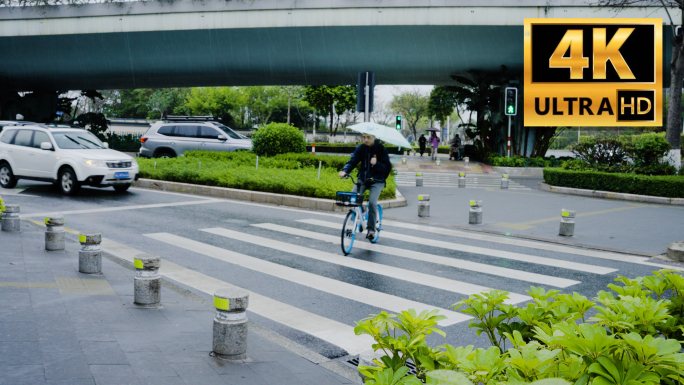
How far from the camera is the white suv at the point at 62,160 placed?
14.1 meters

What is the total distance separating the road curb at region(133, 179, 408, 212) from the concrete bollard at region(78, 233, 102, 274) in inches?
271

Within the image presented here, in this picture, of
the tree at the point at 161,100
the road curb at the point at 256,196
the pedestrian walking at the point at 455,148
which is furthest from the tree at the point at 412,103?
the road curb at the point at 256,196

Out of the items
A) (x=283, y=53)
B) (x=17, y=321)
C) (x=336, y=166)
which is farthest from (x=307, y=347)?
(x=283, y=53)

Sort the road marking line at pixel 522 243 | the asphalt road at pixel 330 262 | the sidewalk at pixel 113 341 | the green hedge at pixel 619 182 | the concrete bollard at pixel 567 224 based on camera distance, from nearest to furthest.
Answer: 1. the sidewalk at pixel 113 341
2. the asphalt road at pixel 330 262
3. the road marking line at pixel 522 243
4. the concrete bollard at pixel 567 224
5. the green hedge at pixel 619 182

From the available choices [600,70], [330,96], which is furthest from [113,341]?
[330,96]

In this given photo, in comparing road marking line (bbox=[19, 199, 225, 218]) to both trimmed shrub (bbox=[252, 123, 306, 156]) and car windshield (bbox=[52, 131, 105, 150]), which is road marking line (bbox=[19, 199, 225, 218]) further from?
trimmed shrub (bbox=[252, 123, 306, 156])

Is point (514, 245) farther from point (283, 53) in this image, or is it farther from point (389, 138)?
point (283, 53)

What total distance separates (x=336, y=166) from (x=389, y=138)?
10184 millimetres

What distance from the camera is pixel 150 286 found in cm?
527

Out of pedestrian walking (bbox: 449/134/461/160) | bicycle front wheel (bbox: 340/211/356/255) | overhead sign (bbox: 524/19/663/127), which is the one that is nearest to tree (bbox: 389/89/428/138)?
pedestrian walking (bbox: 449/134/461/160)

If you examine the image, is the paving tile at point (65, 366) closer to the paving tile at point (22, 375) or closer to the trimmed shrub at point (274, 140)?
the paving tile at point (22, 375)

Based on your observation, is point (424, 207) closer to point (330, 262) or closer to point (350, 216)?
point (350, 216)

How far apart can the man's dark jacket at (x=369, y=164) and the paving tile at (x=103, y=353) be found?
17.5 ft

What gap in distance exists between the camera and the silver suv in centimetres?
2225
